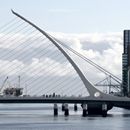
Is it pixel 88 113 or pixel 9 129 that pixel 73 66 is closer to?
pixel 88 113

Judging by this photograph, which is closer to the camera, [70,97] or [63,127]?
[63,127]

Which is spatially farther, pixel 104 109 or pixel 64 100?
pixel 104 109

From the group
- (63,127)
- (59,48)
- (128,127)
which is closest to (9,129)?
(63,127)

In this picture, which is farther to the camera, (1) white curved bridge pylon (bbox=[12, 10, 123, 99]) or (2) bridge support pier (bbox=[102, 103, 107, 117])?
(2) bridge support pier (bbox=[102, 103, 107, 117])

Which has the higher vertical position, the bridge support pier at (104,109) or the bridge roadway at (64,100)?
the bridge roadway at (64,100)

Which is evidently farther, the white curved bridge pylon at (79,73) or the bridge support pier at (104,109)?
the bridge support pier at (104,109)

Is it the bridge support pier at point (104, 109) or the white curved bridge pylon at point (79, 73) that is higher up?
the white curved bridge pylon at point (79, 73)

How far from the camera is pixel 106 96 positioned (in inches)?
6314

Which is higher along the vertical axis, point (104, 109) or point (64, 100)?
point (64, 100)

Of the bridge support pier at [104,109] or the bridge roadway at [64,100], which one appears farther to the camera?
the bridge support pier at [104,109]

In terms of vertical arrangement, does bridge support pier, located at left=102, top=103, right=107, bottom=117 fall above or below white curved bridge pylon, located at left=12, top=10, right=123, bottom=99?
below

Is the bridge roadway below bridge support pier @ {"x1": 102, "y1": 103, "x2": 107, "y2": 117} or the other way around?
the other way around

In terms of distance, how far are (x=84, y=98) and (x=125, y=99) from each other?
8.79m

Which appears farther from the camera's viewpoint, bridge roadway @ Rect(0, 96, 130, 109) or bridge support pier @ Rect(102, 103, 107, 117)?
bridge support pier @ Rect(102, 103, 107, 117)
